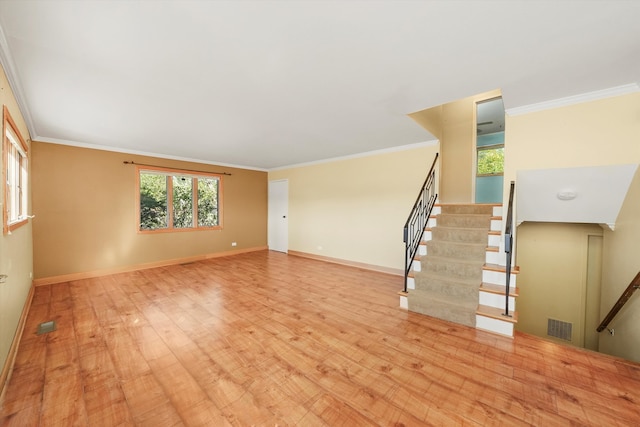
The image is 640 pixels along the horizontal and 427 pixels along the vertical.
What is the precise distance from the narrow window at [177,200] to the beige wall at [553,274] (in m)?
6.42

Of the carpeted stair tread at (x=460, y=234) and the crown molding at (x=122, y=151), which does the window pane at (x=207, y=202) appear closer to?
the crown molding at (x=122, y=151)

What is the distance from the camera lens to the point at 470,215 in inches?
147

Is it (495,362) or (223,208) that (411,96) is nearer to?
(495,362)

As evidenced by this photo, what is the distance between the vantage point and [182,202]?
5668 millimetres

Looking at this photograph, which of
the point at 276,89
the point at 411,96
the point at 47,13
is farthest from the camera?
the point at 411,96

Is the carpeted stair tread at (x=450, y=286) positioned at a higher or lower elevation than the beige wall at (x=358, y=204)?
lower

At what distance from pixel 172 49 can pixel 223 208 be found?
193 inches

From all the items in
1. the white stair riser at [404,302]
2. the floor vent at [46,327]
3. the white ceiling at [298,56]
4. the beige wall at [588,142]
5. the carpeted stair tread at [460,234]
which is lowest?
the floor vent at [46,327]

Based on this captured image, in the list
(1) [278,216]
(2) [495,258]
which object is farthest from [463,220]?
(1) [278,216]

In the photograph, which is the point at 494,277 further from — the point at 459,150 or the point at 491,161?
the point at 491,161

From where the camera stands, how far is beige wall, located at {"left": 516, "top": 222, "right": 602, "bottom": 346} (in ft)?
11.4

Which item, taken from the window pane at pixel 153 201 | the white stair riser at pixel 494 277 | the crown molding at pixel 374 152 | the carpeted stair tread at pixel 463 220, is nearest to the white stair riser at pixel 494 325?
the white stair riser at pixel 494 277

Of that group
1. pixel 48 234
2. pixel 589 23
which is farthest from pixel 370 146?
pixel 48 234

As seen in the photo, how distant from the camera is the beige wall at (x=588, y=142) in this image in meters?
2.32
